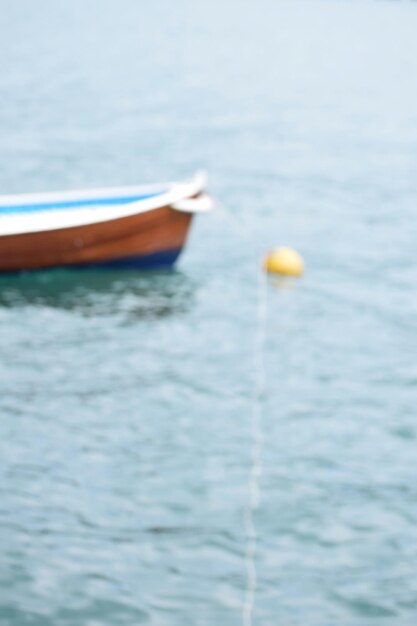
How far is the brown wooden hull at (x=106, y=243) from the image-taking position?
50.9 ft

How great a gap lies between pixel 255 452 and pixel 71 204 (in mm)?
5605

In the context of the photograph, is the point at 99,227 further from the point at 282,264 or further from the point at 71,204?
the point at 282,264

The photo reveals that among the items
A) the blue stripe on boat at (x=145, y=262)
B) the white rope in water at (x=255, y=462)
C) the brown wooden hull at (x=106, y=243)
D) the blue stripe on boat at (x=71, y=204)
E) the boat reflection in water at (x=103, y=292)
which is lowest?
the white rope in water at (x=255, y=462)

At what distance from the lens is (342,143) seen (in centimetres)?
3055

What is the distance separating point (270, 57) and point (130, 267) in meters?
35.5

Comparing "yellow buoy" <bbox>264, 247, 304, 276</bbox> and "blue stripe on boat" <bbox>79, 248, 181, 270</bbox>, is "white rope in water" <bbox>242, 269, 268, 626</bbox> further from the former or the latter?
"blue stripe on boat" <bbox>79, 248, 181, 270</bbox>

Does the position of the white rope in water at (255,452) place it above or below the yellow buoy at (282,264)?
below

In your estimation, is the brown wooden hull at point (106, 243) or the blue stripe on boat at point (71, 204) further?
the blue stripe on boat at point (71, 204)

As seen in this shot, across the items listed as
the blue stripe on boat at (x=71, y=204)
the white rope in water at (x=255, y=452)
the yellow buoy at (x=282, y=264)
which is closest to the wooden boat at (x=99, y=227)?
the blue stripe on boat at (x=71, y=204)

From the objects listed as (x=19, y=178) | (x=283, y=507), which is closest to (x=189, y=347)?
(x=283, y=507)

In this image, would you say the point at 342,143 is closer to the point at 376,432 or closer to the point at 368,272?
the point at 368,272

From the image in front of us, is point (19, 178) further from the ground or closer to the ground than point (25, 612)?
further from the ground

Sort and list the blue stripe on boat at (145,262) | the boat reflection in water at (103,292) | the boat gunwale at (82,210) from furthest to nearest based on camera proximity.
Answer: the blue stripe on boat at (145,262) → the boat gunwale at (82,210) → the boat reflection in water at (103,292)

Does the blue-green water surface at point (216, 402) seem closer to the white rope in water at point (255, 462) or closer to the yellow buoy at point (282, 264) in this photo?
the white rope in water at point (255, 462)
